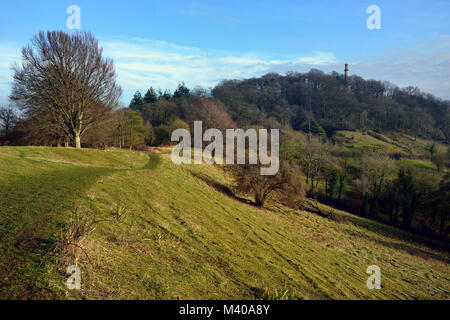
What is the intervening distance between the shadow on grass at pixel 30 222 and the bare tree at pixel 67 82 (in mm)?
18297

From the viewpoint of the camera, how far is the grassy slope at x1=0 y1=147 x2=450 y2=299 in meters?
5.60

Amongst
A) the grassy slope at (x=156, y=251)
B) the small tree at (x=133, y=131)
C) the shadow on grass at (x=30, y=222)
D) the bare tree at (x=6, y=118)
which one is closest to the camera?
the shadow on grass at (x=30, y=222)

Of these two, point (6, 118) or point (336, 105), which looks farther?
point (336, 105)

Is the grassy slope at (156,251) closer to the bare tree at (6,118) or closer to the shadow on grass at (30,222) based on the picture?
the shadow on grass at (30,222)

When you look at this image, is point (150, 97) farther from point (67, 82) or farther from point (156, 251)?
point (156, 251)

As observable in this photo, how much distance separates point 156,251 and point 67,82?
85.5 feet

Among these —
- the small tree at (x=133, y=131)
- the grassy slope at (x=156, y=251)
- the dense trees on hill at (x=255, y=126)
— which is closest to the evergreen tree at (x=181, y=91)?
the dense trees on hill at (x=255, y=126)

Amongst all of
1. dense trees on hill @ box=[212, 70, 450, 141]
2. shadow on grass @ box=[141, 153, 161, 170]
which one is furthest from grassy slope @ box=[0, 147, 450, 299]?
dense trees on hill @ box=[212, 70, 450, 141]

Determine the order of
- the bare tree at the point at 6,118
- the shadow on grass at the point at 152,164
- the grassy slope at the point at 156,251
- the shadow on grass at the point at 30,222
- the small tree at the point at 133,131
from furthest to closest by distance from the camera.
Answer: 1. the small tree at the point at 133,131
2. the bare tree at the point at 6,118
3. the shadow on grass at the point at 152,164
4. the grassy slope at the point at 156,251
5. the shadow on grass at the point at 30,222

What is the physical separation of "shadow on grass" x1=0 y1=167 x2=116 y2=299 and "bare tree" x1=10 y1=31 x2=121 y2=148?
60.0 feet

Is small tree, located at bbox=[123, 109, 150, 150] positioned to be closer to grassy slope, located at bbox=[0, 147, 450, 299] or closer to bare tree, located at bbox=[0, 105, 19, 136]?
bare tree, located at bbox=[0, 105, 19, 136]

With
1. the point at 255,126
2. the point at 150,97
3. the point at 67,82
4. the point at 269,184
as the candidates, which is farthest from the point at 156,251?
the point at 150,97

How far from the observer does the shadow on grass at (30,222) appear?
4.69 meters

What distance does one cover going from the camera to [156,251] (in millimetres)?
7898
